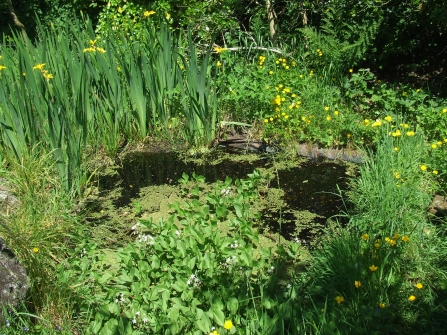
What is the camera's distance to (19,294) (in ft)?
8.28

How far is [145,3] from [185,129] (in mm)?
2834

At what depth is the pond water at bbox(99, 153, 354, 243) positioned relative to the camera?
3635 mm

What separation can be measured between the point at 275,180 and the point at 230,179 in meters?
0.48

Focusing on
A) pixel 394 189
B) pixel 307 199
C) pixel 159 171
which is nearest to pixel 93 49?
pixel 159 171

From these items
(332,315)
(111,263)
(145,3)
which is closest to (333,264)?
(332,315)

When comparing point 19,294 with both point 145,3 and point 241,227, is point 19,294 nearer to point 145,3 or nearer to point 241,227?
point 241,227

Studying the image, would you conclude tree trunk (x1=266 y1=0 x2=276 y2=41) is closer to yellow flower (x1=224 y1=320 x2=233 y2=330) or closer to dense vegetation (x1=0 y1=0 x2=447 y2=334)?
dense vegetation (x1=0 y1=0 x2=447 y2=334)

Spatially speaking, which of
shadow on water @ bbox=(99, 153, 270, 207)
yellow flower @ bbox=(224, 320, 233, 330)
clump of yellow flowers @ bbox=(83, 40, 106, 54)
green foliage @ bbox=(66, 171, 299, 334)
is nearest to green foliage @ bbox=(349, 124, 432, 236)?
green foliage @ bbox=(66, 171, 299, 334)

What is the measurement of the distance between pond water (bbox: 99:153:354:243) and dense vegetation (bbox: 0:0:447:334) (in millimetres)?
163

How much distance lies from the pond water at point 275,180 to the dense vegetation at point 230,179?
163mm

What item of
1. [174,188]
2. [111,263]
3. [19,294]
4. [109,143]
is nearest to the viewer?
[19,294]

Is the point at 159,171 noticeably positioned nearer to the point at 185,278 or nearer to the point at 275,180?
the point at 275,180

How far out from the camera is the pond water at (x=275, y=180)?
3.63 meters

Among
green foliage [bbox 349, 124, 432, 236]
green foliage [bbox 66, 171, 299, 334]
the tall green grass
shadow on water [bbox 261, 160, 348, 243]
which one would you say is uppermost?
the tall green grass
